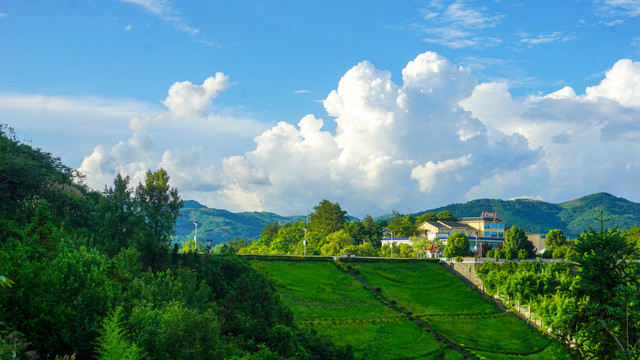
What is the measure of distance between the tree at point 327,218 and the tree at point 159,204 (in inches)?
3711

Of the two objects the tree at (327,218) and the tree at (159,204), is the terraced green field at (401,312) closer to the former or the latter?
the tree at (159,204)

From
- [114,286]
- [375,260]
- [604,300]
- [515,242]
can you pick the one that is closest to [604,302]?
[604,300]

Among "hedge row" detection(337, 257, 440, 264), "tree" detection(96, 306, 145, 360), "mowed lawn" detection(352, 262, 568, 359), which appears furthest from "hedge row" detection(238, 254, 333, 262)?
"tree" detection(96, 306, 145, 360)

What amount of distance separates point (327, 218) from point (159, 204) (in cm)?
9909

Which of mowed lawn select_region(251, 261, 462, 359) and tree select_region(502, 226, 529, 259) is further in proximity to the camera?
tree select_region(502, 226, 529, 259)

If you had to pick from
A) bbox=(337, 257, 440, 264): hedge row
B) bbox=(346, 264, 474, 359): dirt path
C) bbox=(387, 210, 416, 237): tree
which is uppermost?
bbox=(387, 210, 416, 237): tree

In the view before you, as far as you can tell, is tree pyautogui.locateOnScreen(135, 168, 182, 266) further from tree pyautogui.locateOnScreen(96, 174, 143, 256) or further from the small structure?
the small structure

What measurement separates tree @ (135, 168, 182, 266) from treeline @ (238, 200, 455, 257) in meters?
43.5

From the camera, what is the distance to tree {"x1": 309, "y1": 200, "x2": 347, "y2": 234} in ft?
481

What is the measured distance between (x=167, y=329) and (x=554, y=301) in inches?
2391

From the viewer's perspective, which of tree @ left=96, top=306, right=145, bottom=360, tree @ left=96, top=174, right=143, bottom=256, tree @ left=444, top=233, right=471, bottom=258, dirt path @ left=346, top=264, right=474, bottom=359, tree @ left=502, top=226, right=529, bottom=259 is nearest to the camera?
tree @ left=96, top=306, right=145, bottom=360

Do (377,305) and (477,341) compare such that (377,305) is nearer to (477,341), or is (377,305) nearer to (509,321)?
(477,341)

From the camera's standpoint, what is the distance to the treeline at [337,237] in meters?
115

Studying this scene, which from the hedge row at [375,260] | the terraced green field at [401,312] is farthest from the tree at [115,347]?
the hedge row at [375,260]
